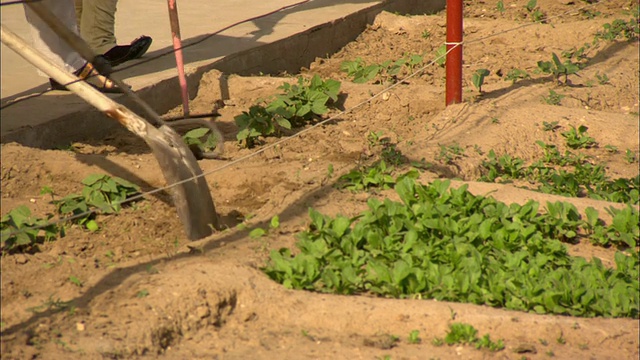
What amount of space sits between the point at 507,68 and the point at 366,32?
5.28 ft

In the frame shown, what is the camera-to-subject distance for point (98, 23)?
5910mm

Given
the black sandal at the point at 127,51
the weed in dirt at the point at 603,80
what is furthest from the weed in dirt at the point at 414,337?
the weed in dirt at the point at 603,80

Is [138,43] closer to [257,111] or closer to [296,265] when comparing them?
[257,111]

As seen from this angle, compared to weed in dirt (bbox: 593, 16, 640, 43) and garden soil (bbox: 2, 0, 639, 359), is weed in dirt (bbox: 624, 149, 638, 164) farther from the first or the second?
weed in dirt (bbox: 593, 16, 640, 43)

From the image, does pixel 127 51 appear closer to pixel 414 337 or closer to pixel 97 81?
pixel 97 81

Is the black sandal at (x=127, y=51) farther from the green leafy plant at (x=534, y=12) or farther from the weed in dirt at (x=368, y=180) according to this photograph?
the green leafy plant at (x=534, y=12)

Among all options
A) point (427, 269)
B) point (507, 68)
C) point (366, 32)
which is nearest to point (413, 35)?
point (366, 32)

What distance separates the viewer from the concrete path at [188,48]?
4.82 m

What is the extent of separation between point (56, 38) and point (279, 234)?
199 centimetres

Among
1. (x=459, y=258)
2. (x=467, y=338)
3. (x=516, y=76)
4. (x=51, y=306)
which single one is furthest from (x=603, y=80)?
(x=51, y=306)

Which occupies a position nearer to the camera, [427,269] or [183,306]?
[183,306]

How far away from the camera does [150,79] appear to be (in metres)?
5.68

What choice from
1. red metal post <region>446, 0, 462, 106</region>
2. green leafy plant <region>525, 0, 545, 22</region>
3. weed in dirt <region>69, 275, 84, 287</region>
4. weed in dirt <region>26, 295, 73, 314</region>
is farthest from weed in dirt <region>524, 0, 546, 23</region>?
weed in dirt <region>26, 295, 73, 314</region>

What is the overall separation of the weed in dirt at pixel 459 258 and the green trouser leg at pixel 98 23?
8.43 ft
